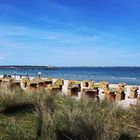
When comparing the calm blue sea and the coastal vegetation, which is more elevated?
the coastal vegetation

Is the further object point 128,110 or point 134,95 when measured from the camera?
point 134,95

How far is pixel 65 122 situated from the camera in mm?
6574

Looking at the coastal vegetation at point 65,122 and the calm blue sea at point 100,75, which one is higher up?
the coastal vegetation at point 65,122

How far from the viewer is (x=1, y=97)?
10.7 metres

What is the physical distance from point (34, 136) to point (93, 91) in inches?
364

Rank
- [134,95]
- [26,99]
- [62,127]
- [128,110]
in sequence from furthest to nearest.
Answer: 1. [134,95]
2. [26,99]
3. [128,110]
4. [62,127]

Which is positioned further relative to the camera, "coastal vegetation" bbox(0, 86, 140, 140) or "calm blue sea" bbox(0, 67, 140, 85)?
"calm blue sea" bbox(0, 67, 140, 85)

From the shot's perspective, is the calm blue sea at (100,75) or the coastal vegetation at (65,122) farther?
the calm blue sea at (100,75)

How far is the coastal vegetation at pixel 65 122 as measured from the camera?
6043mm

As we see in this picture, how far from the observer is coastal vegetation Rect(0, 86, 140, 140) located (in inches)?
238

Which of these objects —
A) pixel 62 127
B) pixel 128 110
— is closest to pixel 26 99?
A: pixel 128 110

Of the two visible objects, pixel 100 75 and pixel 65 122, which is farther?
pixel 100 75

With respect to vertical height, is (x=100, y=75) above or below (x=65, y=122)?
below

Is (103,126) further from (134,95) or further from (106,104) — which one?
(134,95)
